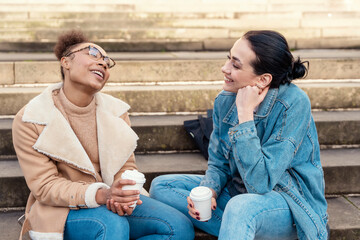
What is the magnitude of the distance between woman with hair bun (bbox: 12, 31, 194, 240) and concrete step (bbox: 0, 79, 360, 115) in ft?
3.97

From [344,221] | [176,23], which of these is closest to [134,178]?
[344,221]

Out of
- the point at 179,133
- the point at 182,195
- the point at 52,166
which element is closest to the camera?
the point at 52,166

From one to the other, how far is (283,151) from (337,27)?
5411 millimetres

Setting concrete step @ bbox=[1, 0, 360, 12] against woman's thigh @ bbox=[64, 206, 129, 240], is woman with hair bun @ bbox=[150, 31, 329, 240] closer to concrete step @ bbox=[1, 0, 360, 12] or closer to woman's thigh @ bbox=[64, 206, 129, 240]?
woman's thigh @ bbox=[64, 206, 129, 240]

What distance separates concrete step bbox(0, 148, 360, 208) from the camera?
2953mm

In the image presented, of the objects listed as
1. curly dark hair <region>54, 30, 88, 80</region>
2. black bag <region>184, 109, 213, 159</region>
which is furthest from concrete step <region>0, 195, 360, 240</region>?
curly dark hair <region>54, 30, 88, 80</region>

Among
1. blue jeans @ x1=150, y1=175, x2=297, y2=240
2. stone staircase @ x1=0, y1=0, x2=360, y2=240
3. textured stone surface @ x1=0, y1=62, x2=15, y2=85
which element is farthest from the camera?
textured stone surface @ x1=0, y1=62, x2=15, y2=85

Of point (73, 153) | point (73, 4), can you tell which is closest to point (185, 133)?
point (73, 153)

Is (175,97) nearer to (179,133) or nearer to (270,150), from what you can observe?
(179,133)

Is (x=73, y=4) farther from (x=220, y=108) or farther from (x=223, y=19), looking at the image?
(x=220, y=108)

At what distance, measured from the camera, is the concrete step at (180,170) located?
2.95 metres

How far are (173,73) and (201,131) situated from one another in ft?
3.82

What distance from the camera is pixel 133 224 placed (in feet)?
7.76

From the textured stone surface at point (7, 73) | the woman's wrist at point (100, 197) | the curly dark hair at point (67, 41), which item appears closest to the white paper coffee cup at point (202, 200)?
the woman's wrist at point (100, 197)
